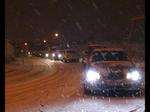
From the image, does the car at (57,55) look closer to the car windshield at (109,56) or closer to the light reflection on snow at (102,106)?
the car windshield at (109,56)

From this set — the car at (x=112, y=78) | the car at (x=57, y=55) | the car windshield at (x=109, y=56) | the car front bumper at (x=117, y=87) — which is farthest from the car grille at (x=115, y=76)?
the car at (x=57, y=55)

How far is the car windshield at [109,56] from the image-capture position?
13.0 m

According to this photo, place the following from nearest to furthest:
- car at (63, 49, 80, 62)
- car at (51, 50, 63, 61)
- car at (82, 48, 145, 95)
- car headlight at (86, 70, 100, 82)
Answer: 1. car at (82, 48, 145, 95)
2. car headlight at (86, 70, 100, 82)
3. car at (63, 49, 80, 62)
4. car at (51, 50, 63, 61)

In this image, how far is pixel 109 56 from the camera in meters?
13.2

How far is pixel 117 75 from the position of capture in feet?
37.6

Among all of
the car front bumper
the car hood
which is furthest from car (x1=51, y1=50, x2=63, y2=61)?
the car front bumper

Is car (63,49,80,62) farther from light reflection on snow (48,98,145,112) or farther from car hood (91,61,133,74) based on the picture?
light reflection on snow (48,98,145,112)

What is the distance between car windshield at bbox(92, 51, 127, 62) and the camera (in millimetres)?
12986

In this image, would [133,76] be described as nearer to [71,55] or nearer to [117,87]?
[117,87]

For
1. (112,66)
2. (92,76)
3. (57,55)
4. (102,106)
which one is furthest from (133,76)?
(57,55)

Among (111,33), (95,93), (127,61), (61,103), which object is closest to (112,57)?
(127,61)

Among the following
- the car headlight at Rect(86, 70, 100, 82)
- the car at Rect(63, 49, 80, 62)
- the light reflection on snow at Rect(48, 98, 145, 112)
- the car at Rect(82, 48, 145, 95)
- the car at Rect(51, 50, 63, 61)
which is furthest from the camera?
the car at Rect(51, 50, 63, 61)

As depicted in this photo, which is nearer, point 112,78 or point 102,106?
point 102,106
